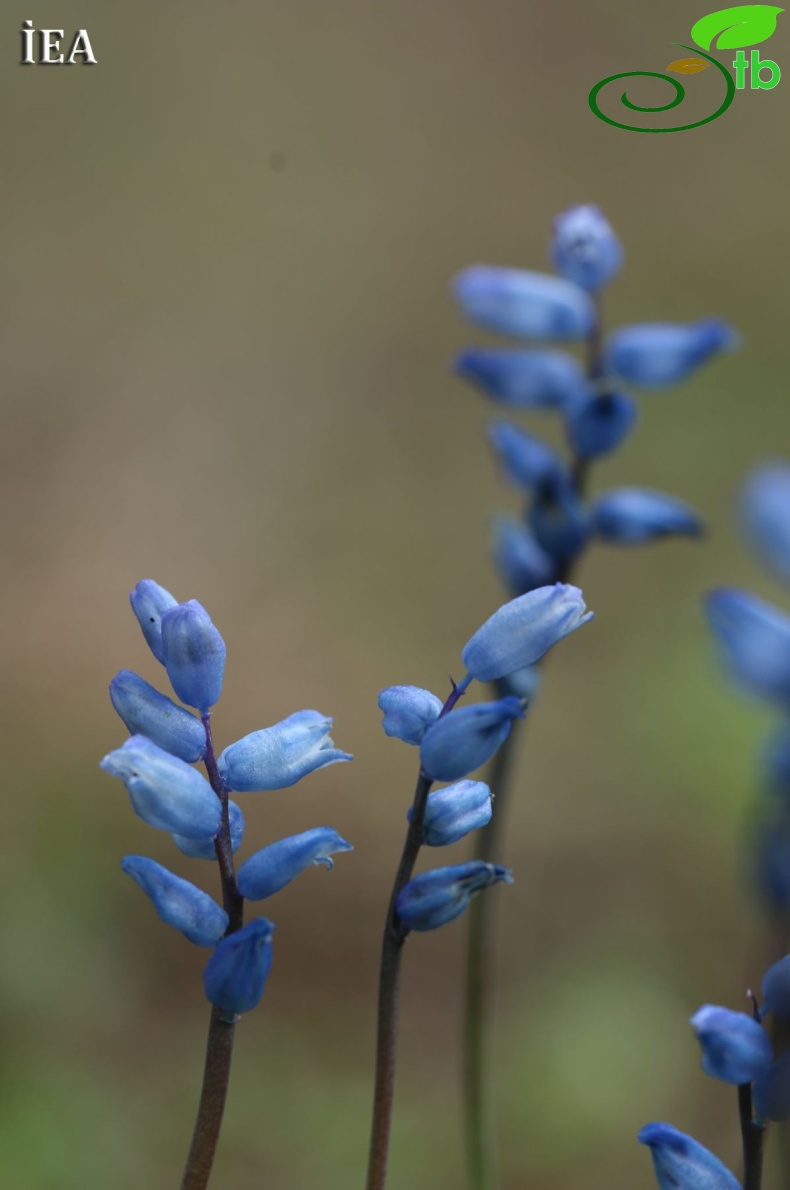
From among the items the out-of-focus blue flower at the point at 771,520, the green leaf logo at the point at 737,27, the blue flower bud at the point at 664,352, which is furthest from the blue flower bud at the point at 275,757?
the green leaf logo at the point at 737,27

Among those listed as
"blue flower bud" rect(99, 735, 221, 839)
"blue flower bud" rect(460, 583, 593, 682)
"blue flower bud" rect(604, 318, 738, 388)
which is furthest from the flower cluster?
"blue flower bud" rect(604, 318, 738, 388)

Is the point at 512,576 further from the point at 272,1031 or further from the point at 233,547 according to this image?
the point at 233,547

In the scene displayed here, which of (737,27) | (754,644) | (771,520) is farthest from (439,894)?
(737,27)

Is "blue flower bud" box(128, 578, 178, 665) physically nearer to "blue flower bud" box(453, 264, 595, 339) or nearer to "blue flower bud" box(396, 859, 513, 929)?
"blue flower bud" box(396, 859, 513, 929)

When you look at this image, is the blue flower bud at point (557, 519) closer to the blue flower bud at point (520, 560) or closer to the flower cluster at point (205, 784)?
the blue flower bud at point (520, 560)

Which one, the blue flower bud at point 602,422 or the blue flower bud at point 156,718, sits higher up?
the blue flower bud at point 602,422

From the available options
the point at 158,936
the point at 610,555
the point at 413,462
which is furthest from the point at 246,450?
the point at 158,936
